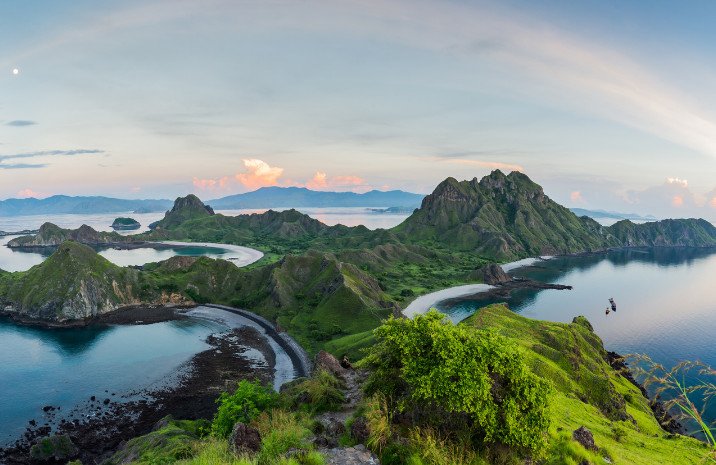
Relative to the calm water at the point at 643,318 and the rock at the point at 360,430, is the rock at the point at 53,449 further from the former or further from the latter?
the calm water at the point at 643,318

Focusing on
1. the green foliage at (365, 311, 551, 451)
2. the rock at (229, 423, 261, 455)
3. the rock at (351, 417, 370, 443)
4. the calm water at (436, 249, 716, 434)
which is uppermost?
the green foliage at (365, 311, 551, 451)

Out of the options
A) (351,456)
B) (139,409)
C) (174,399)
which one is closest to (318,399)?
(351,456)

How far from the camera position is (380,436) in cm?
2402

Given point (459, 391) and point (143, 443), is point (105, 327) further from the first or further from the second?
point (459, 391)

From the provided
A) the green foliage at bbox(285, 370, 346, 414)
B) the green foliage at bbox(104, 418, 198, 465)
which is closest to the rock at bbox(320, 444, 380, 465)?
the green foliage at bbox(285, 370, 346, 414)

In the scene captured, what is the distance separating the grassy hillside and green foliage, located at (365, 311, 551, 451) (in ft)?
7.67

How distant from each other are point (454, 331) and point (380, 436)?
26.3ft

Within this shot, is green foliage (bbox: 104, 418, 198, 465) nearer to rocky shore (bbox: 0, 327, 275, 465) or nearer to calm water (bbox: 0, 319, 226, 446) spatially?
rocky shore (bbox: 0, 327, 275, 465)

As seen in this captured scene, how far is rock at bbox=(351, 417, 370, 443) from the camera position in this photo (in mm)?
25639

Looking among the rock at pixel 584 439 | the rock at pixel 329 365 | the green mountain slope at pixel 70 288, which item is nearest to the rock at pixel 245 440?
the rock at pixel 584 439

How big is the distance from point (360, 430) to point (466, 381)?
789cm

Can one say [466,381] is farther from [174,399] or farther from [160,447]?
[174,399]

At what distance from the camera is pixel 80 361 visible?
379 feet

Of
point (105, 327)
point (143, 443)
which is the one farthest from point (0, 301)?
point (143, 443)
